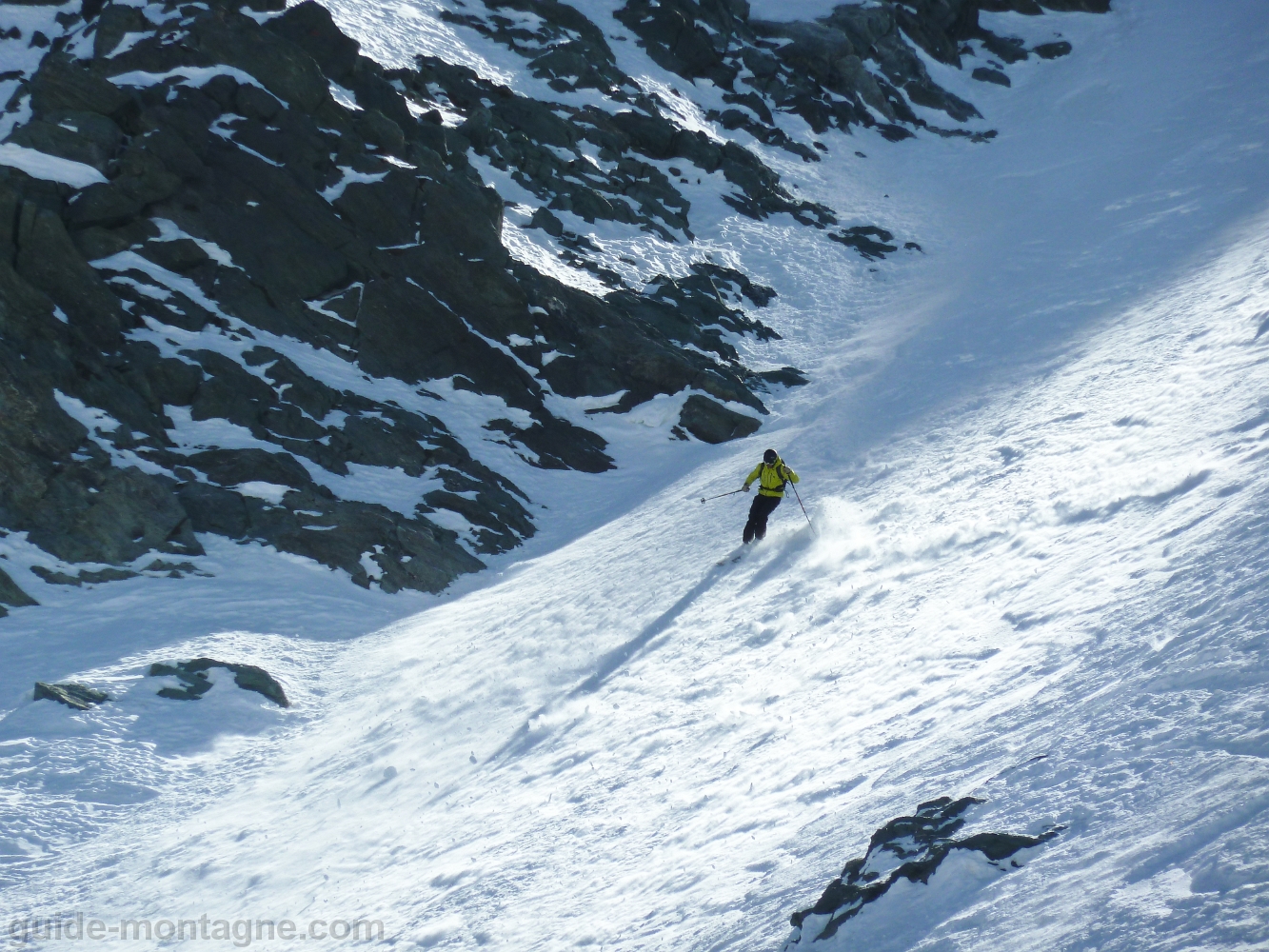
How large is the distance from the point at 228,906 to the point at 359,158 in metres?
19.9

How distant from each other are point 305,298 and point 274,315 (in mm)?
909

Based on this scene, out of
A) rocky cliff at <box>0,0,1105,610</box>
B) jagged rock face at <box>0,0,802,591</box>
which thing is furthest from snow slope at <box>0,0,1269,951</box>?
rocky cliff at <box>0,0,1105,610</box>

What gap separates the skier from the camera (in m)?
15.4

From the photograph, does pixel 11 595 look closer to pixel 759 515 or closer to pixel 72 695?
pixel 72 695

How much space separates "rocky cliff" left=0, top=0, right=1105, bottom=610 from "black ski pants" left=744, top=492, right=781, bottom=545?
6.45 metres

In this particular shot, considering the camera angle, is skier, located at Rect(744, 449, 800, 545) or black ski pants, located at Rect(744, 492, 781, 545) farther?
black ski pants, located at Rect(744, 492, 781, 545)

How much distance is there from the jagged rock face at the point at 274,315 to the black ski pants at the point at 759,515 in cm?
652

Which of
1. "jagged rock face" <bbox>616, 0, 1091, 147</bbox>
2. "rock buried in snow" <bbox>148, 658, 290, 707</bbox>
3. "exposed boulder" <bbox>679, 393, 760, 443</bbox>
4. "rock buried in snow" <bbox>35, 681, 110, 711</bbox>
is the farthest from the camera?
"jagged rock face" <bbox>616, 0, 1091, 147</bbox>

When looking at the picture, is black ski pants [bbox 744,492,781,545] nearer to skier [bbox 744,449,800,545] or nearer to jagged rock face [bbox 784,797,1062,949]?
skier [bbox 744,449,800,545]

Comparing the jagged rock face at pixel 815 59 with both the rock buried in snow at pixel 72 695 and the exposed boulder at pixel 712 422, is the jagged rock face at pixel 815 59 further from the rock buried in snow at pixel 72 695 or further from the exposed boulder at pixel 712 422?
the rock buried in snow at pixel 72 695

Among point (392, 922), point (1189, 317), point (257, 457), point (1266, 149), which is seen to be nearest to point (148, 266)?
point (257, 457)

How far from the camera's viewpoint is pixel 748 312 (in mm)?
28891

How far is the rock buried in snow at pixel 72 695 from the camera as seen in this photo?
13703 millimetres

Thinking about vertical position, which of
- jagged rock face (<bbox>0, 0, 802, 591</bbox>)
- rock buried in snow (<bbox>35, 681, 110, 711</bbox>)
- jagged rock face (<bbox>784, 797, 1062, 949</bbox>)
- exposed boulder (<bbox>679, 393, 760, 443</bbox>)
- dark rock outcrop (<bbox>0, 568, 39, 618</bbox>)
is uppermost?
jagged rock face (<bbox>0, 0, 802, 591</bbox>)
